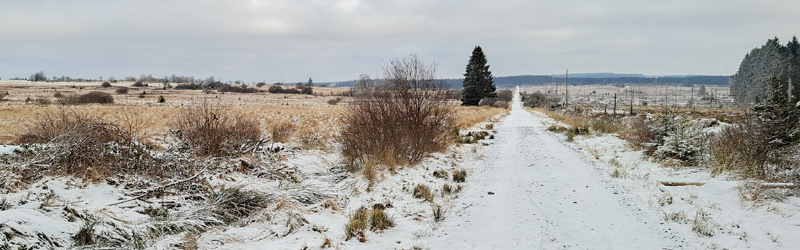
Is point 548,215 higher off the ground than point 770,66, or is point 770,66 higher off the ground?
point 770,66

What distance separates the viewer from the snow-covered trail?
5.16m

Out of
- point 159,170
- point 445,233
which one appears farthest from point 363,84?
point 445,233

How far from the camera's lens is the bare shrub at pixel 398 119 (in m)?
9.99

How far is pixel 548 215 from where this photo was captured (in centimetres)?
630

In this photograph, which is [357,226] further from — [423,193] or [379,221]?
[423,193]

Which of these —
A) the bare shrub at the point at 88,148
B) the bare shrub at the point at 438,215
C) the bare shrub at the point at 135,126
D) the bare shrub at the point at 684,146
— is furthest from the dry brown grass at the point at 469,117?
the bare shrub at the point at 88,148

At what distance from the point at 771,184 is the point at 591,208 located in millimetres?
2820

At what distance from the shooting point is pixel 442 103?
43.3ft

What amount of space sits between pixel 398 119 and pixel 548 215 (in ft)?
18.2

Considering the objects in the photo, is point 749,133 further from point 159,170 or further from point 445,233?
point 159,170

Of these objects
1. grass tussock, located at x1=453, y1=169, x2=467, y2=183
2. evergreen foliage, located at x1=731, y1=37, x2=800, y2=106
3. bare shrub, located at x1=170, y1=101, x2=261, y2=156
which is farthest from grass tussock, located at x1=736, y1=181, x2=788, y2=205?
evergreen foliage, located at x1=731, y1=37, x2=800, y2=106

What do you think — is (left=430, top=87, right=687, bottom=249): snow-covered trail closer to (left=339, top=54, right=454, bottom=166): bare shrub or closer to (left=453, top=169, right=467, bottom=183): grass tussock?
(left=453, top=169, right=467, bottom=183): grass tussock

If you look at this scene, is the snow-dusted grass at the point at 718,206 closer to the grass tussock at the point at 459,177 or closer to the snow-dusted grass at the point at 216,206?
the grass tussock at the point at 459,177

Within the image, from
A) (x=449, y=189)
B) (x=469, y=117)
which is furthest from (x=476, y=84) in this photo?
(x=449, y=189)
